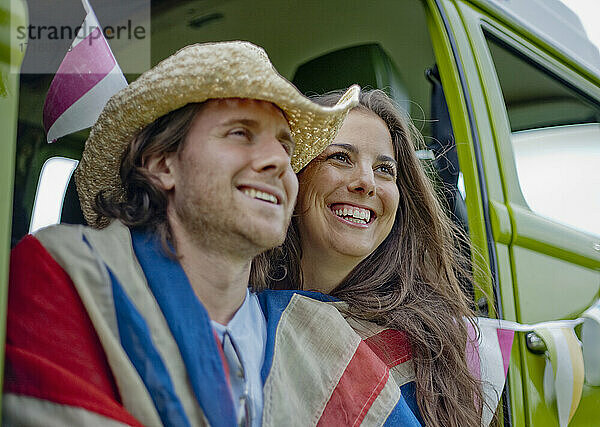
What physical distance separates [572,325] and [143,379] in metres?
1.42

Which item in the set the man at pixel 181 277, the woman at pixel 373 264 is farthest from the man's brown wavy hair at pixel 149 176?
the woman at pixel 373 264

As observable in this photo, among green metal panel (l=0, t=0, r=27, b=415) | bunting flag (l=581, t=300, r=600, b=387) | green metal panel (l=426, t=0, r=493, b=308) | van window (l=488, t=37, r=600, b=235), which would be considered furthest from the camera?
van window (l=488, t=37, r=600, b=235)

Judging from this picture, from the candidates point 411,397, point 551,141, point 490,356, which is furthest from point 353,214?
point 551,141

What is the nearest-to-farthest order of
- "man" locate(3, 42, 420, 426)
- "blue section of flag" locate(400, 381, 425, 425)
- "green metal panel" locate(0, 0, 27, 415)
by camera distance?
"green metal panel" locate(0, 0, 27, 415) → "man" locate(3, 42, 420, 426) → "blue section of flag" locate(400, 381, 425, 425)

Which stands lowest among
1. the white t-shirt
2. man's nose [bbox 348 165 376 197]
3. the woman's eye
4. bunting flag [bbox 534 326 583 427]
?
bunting flag [bbox 534 326 583 427]

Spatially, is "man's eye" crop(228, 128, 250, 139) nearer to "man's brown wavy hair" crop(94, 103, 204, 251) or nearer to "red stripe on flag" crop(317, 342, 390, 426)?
"man's brown wavy hair" crop(94, 103, 204, 251)

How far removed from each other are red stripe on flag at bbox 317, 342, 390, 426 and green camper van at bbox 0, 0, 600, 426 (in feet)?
1.74

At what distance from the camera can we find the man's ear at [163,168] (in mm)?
1123

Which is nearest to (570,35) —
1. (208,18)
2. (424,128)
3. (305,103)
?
(424,128)

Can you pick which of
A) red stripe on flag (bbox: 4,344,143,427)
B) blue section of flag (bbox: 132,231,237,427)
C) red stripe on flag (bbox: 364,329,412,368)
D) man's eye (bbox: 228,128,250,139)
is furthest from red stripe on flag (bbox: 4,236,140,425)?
red stripe on flag (bbox: 364,329,412,368)

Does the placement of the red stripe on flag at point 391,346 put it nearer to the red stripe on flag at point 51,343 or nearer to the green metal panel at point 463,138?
the green metal panel at point 463,138

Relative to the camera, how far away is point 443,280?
175 centimetres

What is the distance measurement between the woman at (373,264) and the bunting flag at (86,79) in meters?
0.47

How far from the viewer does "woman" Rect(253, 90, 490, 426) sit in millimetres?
1557
